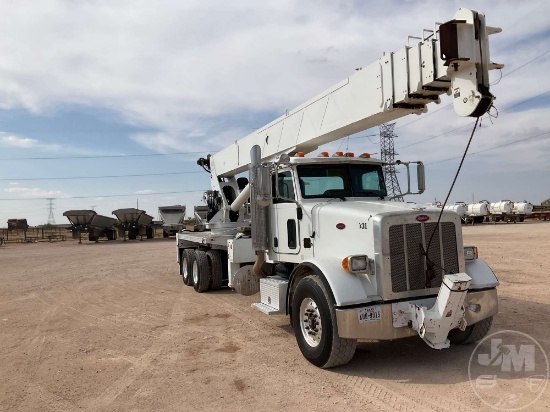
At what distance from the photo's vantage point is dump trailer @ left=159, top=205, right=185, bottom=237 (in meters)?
37.5

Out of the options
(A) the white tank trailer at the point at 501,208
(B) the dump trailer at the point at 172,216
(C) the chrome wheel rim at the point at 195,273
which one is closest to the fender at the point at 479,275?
(C) the chrome wheel rim at the point at 195,273

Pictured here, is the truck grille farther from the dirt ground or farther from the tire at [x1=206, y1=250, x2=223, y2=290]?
the tire at [x1=206, y1=250, x2=223, y2=290]

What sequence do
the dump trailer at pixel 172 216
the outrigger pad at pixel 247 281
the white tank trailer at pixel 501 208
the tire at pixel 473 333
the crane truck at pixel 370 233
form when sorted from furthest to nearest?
the white tank trailer at pixel 501 208, the dump trailer at pixel 172 216, the outrigger pad at pixel 247 281, the tire at pixel 473 333, the crane truck at pixel 370 233

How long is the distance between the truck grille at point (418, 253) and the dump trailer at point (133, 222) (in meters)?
34.8

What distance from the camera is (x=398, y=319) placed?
4.94 meters

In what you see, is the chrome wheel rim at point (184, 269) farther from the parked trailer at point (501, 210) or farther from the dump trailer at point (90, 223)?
the parked trailer at point (501, 210)

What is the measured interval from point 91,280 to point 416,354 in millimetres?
10577

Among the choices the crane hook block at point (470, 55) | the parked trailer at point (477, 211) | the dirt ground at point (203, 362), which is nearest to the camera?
the dirt ground at point (203, 362)

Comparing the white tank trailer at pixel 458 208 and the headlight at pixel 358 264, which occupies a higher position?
the white tank trailer at pixel 458 208

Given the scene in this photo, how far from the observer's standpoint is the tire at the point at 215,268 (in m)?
10.6

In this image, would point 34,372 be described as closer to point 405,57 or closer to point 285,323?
point 285,323

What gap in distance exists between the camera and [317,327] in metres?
5.35

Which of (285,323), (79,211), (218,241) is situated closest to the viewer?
(285,323)

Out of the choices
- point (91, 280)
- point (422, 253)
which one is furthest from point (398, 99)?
point (91, 280)
